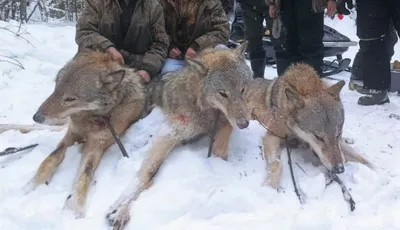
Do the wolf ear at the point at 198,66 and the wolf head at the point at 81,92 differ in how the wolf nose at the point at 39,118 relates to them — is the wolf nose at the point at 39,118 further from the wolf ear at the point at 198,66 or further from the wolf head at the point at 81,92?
the wolf ear at the point at 198,66

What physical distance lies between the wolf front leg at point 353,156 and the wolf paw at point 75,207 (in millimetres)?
1864

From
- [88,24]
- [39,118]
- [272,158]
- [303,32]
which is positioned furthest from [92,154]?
[303,32]

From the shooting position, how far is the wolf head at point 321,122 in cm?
298

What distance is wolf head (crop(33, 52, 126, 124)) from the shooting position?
10.3 ft

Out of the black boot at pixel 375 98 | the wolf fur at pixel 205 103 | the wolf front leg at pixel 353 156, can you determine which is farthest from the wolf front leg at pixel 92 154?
the black boot at pixel 375 98

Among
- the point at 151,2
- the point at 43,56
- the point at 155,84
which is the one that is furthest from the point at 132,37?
the point at 43,56

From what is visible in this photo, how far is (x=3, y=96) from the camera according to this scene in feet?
16.0

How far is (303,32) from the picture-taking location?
4.58 metres

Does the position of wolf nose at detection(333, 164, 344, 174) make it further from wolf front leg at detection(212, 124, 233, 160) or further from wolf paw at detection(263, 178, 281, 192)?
wolf front leg at detection(212, 124, 233, 160)

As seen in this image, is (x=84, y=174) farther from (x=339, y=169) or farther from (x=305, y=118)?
(x=339, y=169)

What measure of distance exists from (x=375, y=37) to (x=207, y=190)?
286 centimetres

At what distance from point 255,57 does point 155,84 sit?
2.01m

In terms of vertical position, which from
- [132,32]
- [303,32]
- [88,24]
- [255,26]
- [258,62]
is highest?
[88,24]

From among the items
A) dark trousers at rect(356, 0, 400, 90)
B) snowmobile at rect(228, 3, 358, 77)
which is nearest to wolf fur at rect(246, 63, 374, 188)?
dark trousers at rect(356, 0, 400, 90)
